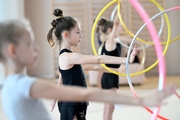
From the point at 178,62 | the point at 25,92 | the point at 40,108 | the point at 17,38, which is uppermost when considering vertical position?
the point at 17,38

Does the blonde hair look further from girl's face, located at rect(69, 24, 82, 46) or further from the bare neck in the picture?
girl's face, located at rect(69, 24, 82, 46)

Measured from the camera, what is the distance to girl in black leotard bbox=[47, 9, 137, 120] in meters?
2.01

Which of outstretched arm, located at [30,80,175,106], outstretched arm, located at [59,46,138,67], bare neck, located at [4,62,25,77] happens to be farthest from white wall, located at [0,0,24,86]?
outstretched arm, located at [30,80,175,106]

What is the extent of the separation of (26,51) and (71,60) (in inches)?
34.0

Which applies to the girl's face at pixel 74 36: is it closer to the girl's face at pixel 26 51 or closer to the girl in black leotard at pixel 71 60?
the girl in black leotard at pixel 71 60

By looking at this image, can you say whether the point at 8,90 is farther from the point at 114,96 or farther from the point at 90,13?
the point at 90,13

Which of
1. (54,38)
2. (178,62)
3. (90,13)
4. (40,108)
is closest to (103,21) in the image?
(54,38)

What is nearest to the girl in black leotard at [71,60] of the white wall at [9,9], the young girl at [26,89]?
the young girl at [26,89]

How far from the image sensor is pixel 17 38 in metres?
1.14

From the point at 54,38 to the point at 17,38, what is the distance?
1115mm

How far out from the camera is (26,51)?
115cm

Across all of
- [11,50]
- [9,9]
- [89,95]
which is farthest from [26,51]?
[9,9]

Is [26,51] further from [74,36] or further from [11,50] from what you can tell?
[74,36]

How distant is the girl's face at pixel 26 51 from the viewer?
1140 millimetres
